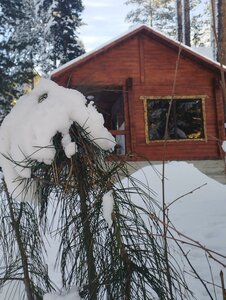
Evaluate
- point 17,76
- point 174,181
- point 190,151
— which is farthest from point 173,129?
point 17,76

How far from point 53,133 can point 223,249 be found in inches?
183

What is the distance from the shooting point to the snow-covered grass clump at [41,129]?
5.08 ft

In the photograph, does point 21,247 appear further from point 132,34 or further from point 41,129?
point 132,34

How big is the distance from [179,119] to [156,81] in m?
1.71

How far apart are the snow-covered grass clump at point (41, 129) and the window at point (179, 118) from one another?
39.6ft

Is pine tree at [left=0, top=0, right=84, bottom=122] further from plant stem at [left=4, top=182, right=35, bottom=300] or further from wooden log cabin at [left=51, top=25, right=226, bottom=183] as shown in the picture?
plant stem at [left=4, top=182, right=35, bottom=300]

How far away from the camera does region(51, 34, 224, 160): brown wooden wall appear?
13.3m

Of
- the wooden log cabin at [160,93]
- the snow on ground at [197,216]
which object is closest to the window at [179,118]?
the wooden log cabin at [160,93]

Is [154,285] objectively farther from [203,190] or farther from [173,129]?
[173,129]

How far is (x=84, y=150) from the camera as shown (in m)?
1.58

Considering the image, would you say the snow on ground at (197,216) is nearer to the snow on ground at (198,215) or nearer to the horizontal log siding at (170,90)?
the snow on ground at (198,215)

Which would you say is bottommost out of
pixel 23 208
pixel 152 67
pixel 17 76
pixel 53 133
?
pixel 23 208

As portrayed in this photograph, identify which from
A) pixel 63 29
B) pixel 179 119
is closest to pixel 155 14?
pixel 63 29

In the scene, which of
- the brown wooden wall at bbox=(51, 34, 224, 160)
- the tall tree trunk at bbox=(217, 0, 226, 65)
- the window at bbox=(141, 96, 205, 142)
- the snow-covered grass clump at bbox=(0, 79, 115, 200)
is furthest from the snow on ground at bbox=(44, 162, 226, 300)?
the window at bbox=(141, 96, 205, 142)
